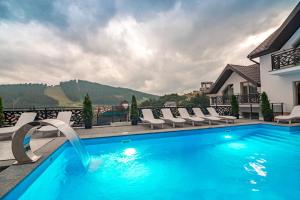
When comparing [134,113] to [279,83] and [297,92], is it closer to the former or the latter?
[279,83]

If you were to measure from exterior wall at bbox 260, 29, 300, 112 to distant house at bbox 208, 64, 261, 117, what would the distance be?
122 cm

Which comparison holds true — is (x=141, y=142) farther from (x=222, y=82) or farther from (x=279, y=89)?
(x=222, y=82)

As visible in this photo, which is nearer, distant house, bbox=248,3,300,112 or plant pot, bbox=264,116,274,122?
distant house, bbox=248,3,300,112

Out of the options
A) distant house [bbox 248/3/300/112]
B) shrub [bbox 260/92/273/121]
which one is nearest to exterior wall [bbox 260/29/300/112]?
distant house [bbox 248/3/300/112]

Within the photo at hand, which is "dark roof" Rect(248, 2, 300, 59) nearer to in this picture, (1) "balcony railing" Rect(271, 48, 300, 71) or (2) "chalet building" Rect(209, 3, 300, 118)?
(2) "chalet building" Rect(209, 3, 300, 118)

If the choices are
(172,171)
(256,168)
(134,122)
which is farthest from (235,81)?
(172,171)

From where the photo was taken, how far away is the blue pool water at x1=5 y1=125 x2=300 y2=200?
3.62 meters

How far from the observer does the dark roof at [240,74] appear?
51.1 feet

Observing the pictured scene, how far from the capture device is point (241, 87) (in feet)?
56.5

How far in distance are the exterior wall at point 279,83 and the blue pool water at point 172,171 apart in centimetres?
527

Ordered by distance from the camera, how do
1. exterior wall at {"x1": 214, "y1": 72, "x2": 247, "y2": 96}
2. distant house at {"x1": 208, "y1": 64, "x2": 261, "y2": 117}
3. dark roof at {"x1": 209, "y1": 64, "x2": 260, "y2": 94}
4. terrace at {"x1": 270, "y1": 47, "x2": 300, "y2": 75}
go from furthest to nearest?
exterior wall at {"x1": 214, "y1": 72, "x2": 247, "y2": 96}, dark roof at {"x1": 209, "y1": 64, "x2": 260, "y2": 94}, distant house at {"x1": 208, "y1": 64, "x2": 261, "y2": 117}, terrace at {"x1": 270, "y1": 47, "x2": 300, "y2": 75}

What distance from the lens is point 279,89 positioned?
12750mm

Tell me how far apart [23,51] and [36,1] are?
190 inches

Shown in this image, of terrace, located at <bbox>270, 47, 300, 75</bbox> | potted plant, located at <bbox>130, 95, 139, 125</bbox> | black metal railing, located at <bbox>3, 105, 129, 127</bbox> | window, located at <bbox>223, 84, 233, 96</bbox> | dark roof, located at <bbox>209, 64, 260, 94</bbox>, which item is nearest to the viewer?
black metal railing, located at <bbox>3, 105, 129, 127</bbox>
